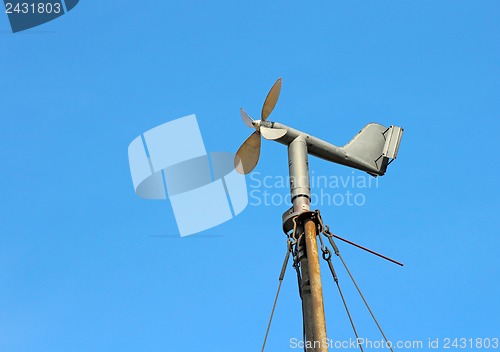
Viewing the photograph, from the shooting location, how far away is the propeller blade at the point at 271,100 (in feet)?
52.1

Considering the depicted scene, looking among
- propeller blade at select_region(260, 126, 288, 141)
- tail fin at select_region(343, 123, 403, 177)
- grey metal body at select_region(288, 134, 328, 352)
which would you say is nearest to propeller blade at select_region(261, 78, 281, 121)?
propeller blade at select_region(260, 126, 288, 141)

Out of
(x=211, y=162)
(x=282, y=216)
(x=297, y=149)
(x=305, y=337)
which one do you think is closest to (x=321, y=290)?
(x=305, y=337)

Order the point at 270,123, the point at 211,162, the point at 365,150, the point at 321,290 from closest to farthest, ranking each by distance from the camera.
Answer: the point at 321,290 < the point at 270,123 < the point at 365,150 < the point at 211,162

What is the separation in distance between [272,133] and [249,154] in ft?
4.04

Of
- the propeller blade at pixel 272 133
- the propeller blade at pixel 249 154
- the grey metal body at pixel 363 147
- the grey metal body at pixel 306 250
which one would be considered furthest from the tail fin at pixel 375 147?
the propeller blade at pixel 249 154

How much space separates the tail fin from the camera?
54.1 feet

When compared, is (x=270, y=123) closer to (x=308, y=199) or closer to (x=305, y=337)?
Answer: (x=308, y=199)

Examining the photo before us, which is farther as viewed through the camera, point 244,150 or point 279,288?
point 244,150

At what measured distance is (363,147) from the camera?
1662cm

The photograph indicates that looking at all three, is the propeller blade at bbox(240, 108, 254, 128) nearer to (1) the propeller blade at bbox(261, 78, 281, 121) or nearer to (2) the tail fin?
(1) the propeller blade at bbox(261, 78, 281, 121)

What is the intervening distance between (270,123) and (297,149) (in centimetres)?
89

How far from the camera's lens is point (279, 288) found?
1365cm

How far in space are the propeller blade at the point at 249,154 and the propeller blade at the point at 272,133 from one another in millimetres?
697

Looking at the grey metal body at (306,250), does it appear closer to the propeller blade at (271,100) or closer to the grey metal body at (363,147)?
the grey metal body at (363,147)
